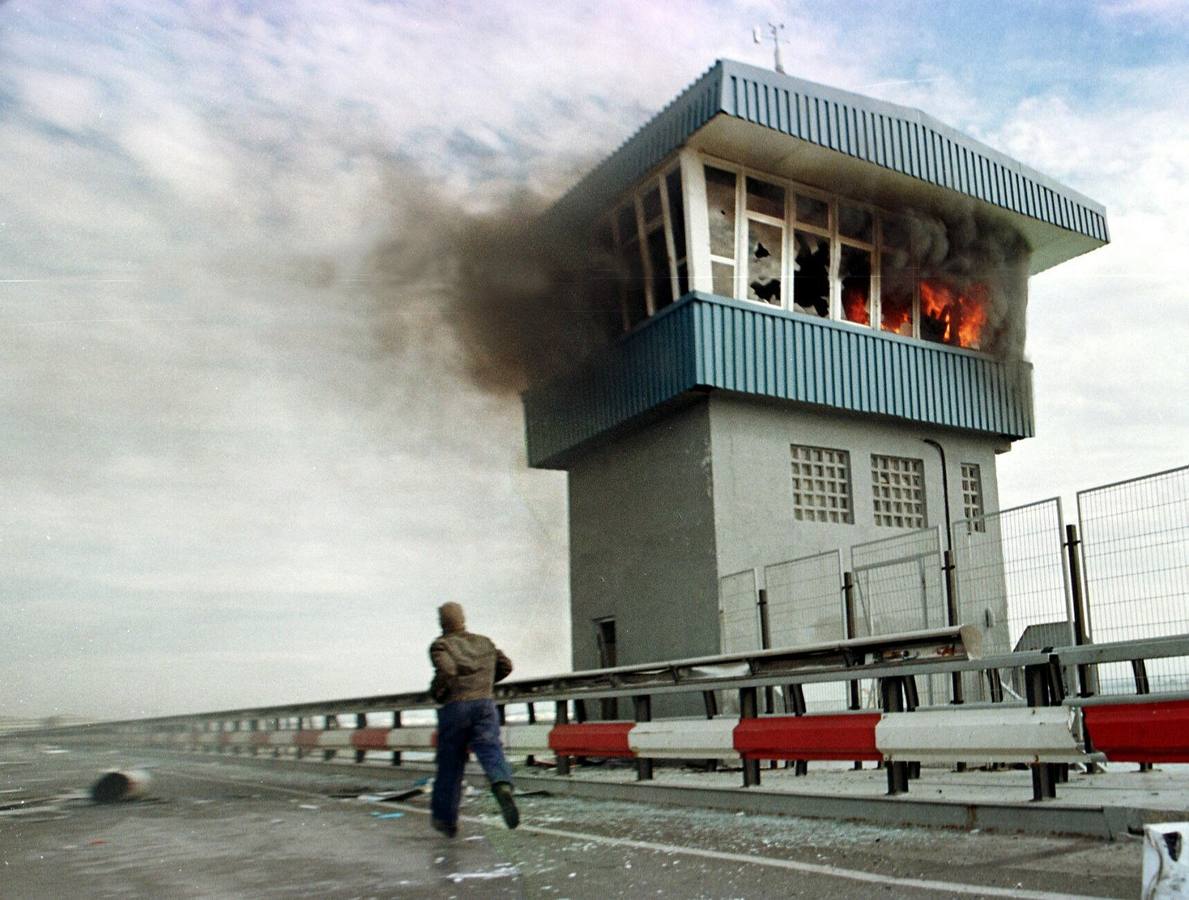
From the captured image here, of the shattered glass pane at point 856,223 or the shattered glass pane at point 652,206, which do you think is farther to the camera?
the shattered glass pane at point 856,223

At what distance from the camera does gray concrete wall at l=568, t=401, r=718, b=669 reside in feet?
61.8

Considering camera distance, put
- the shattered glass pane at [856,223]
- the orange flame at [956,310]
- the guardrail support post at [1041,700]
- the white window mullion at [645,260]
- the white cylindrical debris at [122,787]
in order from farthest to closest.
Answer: the orange flame at [956,310]
the shattered glass pane at [856,223]
the white window mullion at [645,260]
the white cylindrical debris at [122,787]
the guardrail support post at [1041,700]

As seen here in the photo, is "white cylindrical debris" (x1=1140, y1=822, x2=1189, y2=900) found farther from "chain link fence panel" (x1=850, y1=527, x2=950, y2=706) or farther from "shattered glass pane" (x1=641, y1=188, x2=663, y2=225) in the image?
"shattered glass pane" (x1=641, y1=188, x2=663, y2=225)

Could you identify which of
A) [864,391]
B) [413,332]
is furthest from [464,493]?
[864,391]

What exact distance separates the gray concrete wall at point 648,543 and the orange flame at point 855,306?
12.8 feet

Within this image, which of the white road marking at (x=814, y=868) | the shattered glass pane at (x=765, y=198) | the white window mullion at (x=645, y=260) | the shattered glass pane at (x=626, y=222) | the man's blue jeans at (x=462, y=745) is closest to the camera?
the white road marking at (x=814, y=868)

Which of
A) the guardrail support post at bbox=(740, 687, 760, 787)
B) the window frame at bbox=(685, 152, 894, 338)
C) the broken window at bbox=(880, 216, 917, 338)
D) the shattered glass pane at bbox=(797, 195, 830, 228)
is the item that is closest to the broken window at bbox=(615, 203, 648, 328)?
the window frame at bbox=(685, 152, 894, 338)

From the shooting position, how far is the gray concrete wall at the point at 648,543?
1883cm

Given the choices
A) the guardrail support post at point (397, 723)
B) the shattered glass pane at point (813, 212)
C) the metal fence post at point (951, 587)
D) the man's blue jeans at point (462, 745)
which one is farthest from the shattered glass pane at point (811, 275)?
the man's blue jeans at point (462, 745)

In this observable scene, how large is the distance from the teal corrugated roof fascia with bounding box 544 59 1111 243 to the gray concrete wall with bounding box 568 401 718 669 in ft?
15.0

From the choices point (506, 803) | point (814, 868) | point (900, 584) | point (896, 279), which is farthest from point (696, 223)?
point (814, 868)

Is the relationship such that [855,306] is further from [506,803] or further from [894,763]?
[506,803]

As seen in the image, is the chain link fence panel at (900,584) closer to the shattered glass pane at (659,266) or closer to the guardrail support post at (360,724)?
the shattered glass pane at (659,266)

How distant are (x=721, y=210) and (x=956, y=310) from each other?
611 cm
